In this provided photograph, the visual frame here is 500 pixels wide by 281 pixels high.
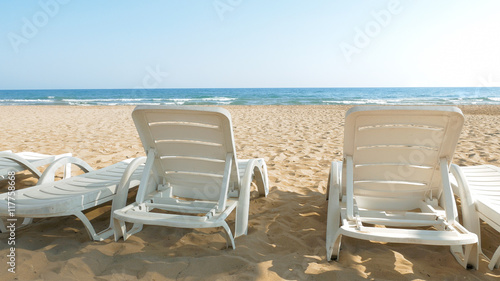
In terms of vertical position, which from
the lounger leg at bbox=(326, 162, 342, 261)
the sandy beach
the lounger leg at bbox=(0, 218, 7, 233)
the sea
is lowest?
the sea

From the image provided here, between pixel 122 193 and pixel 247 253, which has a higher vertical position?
pixel 122 193

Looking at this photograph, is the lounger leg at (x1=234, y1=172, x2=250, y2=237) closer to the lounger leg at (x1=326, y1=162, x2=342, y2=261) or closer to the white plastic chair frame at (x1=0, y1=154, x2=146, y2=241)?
the lounger leg at (x1=326, y1=162, x2=342, y2=261)

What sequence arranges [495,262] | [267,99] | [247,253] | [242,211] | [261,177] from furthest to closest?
[267,99] < [261,177] < [242,211] < [247,253] < [495,262]

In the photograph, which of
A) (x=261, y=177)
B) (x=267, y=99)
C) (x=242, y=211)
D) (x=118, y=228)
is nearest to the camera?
(x=118, y=228)

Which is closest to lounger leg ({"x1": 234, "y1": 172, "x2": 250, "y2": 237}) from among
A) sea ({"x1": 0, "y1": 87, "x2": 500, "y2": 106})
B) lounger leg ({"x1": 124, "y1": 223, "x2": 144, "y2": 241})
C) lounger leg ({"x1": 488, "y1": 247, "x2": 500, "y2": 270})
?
lounger leg ({"x1": 124, "y1": 223, "x2": 144, "y2": 241})

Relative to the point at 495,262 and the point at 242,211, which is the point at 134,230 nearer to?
the point at 242,211

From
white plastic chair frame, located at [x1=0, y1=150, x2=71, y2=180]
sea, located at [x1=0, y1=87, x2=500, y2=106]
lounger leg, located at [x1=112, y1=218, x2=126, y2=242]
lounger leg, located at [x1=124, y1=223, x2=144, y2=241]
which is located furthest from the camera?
sea, located at [x1=0, y1=87, x2=500, y2=106]

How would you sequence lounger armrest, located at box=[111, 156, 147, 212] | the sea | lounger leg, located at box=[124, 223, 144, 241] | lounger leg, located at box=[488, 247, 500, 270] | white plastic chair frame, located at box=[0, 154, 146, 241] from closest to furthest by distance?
lounger leg, located at box=[488, 247, 500, 270]
white plastic chair frame, located at box=[0, 154, 146, 241]
lounger leg, located at box=[124, 223, 144, 241]
lounger armrest, located at box=[111, 156, 147, 212]
the sea

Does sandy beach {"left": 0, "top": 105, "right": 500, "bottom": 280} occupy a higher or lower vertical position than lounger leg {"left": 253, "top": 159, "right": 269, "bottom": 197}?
lower

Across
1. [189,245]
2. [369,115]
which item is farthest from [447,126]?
[189,245]

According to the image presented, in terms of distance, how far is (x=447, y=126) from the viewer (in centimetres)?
222

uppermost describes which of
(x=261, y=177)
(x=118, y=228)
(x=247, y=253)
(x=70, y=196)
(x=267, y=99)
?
(x=70, y=196)

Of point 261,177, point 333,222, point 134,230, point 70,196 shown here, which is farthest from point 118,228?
point 333,222

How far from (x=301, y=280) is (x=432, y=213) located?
45.4 inches
